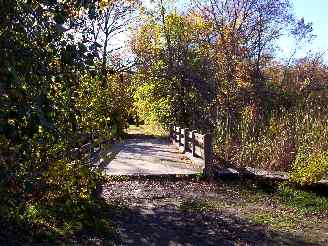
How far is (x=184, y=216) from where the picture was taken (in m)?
8.81

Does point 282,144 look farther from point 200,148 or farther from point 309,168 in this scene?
point 200,148

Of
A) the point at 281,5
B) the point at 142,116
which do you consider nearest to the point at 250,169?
the point at 142,116

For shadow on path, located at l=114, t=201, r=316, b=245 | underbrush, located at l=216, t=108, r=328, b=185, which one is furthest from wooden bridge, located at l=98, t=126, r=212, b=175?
shadow on path, located at l=114, t=201, r=316, b=245

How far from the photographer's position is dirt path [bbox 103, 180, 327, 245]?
749 centimetres

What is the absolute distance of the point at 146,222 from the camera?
27.4ft

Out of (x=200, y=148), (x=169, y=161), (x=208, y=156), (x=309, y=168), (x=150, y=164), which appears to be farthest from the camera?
(x=169, y=161)

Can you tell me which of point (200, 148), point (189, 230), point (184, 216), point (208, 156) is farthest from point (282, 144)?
point (189, 230)

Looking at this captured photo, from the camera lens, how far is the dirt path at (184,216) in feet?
24.6

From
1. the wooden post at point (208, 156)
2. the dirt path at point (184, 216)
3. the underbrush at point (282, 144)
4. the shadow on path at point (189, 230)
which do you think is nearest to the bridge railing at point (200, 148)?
the wooden post at point (208, 156)

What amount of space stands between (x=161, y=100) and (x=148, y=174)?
15702mm

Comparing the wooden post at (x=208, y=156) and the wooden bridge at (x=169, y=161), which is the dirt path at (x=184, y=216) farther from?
the wooden bridge at (x=169, y=161)

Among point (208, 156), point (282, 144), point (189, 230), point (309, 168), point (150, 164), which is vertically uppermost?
point (282, 144)

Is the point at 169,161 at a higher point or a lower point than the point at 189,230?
higher

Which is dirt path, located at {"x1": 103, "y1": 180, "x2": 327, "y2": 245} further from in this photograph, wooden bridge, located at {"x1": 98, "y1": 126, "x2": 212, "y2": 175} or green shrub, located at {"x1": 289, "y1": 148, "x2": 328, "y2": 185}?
green shrub, located at {"x1": 289, "y1": 148, "x2": 328, "y2": 185}
